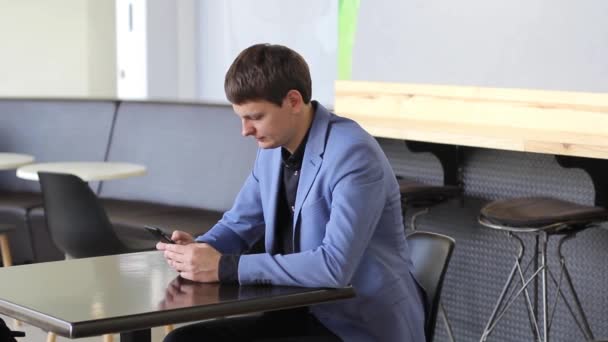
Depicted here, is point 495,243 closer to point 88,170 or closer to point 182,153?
point 88,170

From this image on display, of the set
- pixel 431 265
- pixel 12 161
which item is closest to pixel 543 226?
pixel 431 265

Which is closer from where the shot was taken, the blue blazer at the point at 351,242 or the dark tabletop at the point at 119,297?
the dark tabletop at the point at 119,297

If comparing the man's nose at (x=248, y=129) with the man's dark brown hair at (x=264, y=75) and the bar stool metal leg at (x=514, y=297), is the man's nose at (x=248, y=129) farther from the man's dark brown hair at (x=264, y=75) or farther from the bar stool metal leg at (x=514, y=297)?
the bar stool metal leg at (x=514, y=297)

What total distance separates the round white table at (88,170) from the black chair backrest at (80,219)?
1.90 ft

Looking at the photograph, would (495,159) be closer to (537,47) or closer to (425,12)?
(537,47)

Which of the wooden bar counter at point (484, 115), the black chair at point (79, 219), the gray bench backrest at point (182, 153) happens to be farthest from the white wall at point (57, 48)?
the wooden bar counter at point (484, 115)

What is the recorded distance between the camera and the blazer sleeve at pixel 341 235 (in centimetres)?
220

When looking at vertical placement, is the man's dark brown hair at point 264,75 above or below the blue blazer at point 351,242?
above

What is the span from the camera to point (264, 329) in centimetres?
250

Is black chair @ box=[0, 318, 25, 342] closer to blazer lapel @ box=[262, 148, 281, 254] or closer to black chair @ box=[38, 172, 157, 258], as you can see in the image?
blazer lapel @ box=[262, 148, 281, 254]

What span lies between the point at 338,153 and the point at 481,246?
6.87 feet

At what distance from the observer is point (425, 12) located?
606cm

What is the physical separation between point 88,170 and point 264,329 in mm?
2797

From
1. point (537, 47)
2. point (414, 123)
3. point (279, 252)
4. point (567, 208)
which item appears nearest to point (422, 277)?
point (279, 252)
